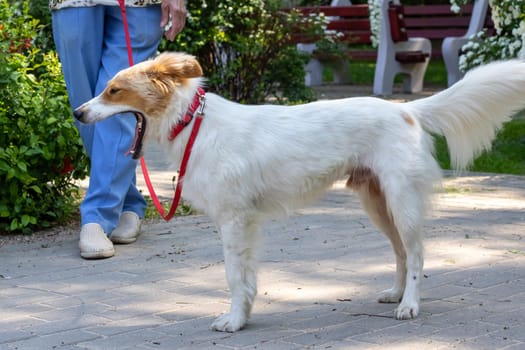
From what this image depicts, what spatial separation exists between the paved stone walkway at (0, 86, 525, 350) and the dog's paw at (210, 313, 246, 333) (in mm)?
37

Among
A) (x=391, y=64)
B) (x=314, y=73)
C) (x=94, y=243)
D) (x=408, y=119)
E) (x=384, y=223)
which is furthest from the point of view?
(x=314, y=73)

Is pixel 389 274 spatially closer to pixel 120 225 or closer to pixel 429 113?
Result: pixel 429 113

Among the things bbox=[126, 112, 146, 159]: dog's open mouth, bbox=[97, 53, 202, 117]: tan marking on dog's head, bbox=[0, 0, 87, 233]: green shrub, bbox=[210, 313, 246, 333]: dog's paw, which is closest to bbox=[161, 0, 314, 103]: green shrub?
bbox=[0, 0, 87, 233]: green shrub

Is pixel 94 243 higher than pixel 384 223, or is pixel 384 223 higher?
pixel 384 223

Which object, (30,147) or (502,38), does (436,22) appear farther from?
(30,147)

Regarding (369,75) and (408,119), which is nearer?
(408,119)

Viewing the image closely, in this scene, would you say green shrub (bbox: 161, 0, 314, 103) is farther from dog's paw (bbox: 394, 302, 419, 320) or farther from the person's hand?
dog's paw (bbox: 394, 302, 419, 320)

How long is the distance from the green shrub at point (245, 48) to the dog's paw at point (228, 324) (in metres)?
6.57

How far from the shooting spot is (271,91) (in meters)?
12.1

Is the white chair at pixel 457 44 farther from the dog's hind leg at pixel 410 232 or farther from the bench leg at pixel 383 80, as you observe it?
the dog's hind leg at pixel 410 232

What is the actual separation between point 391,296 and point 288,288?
0.59 metres

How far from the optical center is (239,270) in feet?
14.5

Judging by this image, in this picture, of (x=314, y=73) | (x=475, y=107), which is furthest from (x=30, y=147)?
(x=314, y=73)

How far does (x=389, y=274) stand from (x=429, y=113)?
1062 mm
